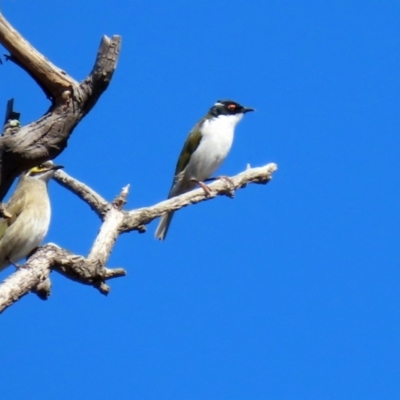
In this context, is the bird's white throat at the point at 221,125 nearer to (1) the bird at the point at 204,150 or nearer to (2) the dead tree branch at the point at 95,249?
(1) the bird at the point at 204,150

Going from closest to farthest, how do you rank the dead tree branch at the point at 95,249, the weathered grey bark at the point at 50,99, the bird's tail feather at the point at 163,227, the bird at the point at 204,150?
the weathered grey bark at the point at 50,99 < the dead tree branch at the point at 95,249 < the bird's tail feather at the point at 163,227 < the bird at the point at 204,150

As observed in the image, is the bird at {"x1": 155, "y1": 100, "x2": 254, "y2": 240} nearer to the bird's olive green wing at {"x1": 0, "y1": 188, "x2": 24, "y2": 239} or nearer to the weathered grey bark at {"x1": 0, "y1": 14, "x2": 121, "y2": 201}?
the bird's olive green wing at {"x1": 0, "y1": 188, "x2": 24, "y2": 239}

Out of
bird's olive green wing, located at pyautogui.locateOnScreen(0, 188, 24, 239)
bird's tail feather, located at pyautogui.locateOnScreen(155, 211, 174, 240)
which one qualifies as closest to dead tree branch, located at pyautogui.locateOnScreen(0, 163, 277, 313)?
bird's olive green wing, located at pyautogui.locateOnScreen(0, 188, 24, 239)

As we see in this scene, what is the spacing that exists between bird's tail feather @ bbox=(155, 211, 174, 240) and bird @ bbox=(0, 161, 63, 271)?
9.41 ft

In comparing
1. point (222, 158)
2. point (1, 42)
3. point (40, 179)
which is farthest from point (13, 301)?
point (222, 158)

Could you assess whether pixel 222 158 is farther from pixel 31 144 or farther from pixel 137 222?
pixel 31 144

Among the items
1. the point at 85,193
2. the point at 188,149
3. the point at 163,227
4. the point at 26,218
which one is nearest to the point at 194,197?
the point at 85,193

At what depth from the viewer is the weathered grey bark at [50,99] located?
16.8 feet

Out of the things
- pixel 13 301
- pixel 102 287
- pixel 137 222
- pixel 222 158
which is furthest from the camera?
pixel 222 158

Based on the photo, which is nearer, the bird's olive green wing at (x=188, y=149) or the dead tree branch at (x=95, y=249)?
the dead tree branch at (x=95, y=249)

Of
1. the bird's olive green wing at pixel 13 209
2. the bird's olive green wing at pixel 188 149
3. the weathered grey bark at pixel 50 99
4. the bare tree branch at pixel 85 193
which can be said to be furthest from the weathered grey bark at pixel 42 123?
the bird's olive green wing at pixel 188 149

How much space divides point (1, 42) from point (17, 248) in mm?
3338

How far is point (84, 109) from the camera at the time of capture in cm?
533

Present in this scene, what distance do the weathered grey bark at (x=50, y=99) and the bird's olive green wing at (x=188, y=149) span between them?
7207 mm
